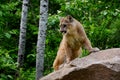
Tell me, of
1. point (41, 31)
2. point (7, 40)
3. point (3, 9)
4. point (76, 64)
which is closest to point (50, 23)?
point (41, 31)

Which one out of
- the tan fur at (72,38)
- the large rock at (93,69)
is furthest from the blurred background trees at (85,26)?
the large rock at (93,69)

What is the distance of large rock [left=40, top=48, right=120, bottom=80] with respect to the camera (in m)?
8.35

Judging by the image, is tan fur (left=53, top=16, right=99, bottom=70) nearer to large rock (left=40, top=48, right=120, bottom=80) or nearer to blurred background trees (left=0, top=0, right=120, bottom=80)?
large rock (left=40, top=48, right=120, bottom=80)

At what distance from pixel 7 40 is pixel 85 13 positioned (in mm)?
3844

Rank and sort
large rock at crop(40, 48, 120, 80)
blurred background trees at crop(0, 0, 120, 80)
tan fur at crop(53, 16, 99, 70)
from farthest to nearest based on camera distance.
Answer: blurred background trees at crop(0, 0, 120, 80)
tan fur at crop(53, 16, 99, 70)
large rock at crop(40, 48, 120, 80)

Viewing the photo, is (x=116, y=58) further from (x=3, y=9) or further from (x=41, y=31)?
(x=3, y=9)

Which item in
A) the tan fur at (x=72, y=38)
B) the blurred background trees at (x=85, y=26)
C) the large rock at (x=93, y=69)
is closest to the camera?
the large rock at (x=93, y=69)

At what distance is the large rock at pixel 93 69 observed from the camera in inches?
329

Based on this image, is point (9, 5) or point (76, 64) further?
point (9, 5)

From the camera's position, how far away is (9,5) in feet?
49.7

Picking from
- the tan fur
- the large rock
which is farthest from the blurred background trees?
the large rock

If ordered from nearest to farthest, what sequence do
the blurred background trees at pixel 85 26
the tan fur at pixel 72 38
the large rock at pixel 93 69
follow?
the large rock at pixel 93 69 → the tan fur at pixel 72 38 → the blurred background trees at pixel 85 26

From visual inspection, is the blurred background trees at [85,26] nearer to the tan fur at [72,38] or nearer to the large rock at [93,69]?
the tan fur at [72,38]

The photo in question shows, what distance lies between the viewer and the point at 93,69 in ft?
27.7
